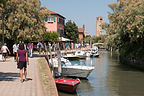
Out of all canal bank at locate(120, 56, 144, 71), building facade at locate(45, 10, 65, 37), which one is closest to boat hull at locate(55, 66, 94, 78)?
canal bank at locate(120, 56, 144, 71)

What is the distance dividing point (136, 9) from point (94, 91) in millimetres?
11840

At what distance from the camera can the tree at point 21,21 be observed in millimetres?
31156

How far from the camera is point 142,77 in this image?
81.4ft

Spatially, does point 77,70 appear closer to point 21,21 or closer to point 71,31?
point 21,21

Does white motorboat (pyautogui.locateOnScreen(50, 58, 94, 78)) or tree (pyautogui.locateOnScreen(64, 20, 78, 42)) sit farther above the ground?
tree (pyautogui.locateOnScreen(64, 20, 78, 42))

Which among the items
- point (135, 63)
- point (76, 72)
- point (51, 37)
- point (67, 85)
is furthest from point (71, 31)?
point (67, 85)

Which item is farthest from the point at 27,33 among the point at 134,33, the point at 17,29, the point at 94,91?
the point at 94,91

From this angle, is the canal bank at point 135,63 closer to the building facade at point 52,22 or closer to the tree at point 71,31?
the building facade at point 52,22

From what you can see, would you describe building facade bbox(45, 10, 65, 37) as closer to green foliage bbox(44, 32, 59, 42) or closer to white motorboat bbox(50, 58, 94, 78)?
green foliage bbox(44, 32, 59, 42)

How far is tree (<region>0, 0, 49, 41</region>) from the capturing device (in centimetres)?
3116

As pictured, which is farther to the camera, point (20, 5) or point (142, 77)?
point (20, 5)

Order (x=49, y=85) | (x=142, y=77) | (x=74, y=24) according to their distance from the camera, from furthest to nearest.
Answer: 1. (x=74, y=24)
2. (x=142, y=77)
3. (x=49, y=85)

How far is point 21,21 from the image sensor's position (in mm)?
31250

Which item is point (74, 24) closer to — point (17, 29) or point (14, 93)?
point (17, 29)
